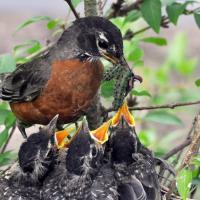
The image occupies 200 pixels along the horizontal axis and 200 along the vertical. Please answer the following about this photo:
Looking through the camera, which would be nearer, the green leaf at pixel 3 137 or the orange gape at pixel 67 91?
the green leaf at pixel 3 137

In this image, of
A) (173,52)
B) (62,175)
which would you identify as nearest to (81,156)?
(62,175)

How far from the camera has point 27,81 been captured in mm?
6020

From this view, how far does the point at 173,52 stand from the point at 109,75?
67.5 inches

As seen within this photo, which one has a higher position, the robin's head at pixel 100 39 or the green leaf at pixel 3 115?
the robin's head at pixel 100 39

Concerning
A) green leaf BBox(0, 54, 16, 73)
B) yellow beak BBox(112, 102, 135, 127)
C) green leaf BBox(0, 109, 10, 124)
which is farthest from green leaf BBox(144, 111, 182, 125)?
green leaf BBox(0, 54, 16, 73)

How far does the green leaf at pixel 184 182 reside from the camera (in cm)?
434

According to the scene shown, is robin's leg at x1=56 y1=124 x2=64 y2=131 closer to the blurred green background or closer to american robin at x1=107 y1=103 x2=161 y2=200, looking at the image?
the blurred green background

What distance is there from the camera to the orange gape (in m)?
5.74

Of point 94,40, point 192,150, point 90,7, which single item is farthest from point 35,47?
point 192,150

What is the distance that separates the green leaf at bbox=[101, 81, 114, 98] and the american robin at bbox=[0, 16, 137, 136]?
18 centimetres

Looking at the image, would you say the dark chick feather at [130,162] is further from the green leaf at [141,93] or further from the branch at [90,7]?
the branch at [90,7]

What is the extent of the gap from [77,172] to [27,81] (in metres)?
1.15

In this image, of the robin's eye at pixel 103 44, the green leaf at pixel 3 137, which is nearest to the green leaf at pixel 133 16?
the robin's eye at pixel 103 44

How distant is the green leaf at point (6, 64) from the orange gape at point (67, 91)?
771 millimetres
